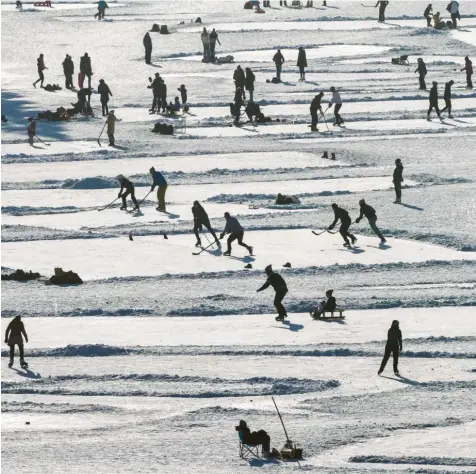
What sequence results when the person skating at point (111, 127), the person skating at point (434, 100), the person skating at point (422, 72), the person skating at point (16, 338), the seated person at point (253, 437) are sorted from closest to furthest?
1. the seated person at point (253, 437)
2. the person skating at point (16, 338)
3. the person skating at point (111, 127)
4. the person skating at point (434, 100)
5. the person skating at point (422, 72)

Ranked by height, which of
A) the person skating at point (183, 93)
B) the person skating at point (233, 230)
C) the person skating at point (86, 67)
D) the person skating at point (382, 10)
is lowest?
the person skating at point (233, 230)

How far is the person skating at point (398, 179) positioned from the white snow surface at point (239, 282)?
1.24ft

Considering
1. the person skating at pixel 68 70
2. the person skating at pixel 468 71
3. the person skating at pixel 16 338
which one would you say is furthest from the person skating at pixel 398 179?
the person skating at pixel 68 70

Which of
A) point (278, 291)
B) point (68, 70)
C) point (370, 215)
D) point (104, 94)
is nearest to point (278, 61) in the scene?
point (68, 70)

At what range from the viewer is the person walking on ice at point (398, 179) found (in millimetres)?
32062

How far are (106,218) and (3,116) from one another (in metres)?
12.6

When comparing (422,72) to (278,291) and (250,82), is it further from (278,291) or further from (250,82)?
(278,291)

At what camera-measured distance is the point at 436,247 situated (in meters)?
29.1

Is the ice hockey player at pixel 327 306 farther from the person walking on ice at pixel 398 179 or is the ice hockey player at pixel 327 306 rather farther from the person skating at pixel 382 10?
the person skating at pixel 382 10

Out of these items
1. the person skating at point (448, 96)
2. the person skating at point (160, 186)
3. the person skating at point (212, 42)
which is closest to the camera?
the person skating at point (160, 186)

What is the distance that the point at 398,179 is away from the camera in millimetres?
32188

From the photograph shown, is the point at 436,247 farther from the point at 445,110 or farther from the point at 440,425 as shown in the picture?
the point at 445,110

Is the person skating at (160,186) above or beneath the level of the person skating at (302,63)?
beneath

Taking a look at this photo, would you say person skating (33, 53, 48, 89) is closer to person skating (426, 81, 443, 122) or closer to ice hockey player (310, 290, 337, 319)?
person skating (426, 81, 443, 122)
